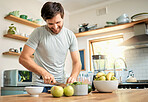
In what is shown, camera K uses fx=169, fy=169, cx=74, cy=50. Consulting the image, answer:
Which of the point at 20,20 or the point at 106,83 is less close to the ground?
the point at 20,20

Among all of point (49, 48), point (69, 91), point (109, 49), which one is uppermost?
point (109, 49)

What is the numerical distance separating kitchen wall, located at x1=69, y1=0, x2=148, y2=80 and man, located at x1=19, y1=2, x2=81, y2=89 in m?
2.37

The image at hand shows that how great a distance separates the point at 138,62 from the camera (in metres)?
3.79

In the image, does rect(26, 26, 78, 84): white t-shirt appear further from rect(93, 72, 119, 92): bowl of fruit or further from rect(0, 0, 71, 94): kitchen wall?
rect(0, 0, 71, 94): kitchen wall

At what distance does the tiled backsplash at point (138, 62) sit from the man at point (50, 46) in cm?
237

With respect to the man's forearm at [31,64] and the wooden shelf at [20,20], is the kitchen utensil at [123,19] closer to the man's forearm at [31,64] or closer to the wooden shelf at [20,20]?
the wooden shelf at [20,20]

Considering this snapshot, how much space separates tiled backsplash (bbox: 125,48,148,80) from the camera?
370cm

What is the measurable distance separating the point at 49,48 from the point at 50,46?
23 mm

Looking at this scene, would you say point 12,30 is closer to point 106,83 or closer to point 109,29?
point 109,29

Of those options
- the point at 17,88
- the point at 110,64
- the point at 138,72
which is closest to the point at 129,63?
the point at 138,72

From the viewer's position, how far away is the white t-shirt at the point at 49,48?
1664 millimetres

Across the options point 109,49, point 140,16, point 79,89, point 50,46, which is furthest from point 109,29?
point 79,89

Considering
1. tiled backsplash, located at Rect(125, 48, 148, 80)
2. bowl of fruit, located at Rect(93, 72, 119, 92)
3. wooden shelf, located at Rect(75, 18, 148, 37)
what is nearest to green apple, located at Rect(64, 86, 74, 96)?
bowl of fruit, located at Rect(93, 72, 119, 92)

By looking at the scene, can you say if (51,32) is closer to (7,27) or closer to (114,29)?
(7,27)
